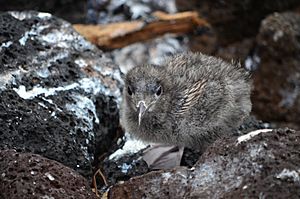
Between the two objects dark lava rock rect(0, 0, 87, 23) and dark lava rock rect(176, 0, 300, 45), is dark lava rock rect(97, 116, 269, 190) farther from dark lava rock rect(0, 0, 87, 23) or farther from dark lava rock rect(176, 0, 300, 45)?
dark lava rock rect(176, 0, 300, 45)

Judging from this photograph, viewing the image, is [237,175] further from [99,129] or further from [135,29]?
[135,29]

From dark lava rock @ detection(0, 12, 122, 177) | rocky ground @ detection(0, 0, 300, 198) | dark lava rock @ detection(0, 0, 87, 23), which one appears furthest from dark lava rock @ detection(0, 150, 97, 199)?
dark lava rock @ detection(0, 0, 87, 23)

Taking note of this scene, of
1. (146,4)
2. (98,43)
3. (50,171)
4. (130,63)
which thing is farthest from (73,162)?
(146,4)

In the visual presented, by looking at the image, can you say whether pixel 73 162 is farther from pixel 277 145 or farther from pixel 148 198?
pixel 277 145

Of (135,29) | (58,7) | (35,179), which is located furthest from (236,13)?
(35,179)

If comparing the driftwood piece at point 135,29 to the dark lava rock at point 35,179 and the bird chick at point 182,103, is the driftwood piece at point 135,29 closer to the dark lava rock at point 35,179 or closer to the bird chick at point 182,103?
the bird chick at point 182,103

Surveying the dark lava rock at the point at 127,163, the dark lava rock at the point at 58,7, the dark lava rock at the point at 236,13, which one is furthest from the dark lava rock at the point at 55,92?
the dark lava rock at the point at 236,13
